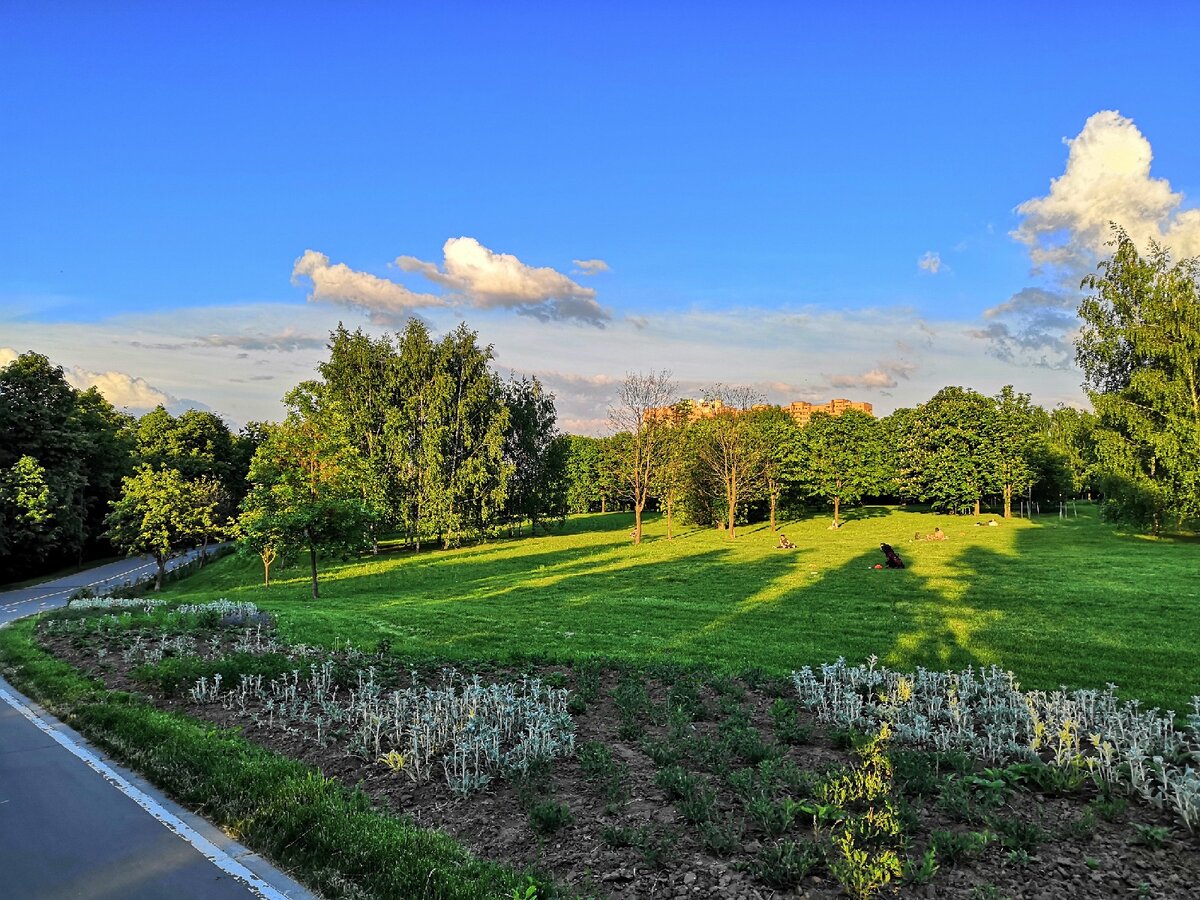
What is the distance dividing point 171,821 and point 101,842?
47cm

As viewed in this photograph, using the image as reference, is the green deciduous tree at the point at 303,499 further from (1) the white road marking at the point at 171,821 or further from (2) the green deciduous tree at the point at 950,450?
(2) the green deciduous tree at the point at 950,450

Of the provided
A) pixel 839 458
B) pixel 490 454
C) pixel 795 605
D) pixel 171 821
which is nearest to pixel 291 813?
pixel 171 821

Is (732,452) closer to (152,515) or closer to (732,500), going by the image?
(732,500)

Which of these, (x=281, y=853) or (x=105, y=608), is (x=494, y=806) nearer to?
(x=281, y=853)

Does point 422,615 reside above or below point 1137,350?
below

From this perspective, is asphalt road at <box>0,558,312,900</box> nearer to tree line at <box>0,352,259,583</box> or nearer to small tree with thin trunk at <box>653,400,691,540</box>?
tree line at <box>0,352,259,583</box>

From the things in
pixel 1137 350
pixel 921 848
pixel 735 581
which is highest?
pixel 1137 350

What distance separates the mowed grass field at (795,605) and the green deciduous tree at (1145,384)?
9.12 feet

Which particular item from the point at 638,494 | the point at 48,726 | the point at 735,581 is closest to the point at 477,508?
the point at 638,494

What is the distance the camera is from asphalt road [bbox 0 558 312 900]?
4434 mm

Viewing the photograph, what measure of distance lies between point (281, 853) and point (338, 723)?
2.97m

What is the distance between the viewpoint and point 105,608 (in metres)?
18.9

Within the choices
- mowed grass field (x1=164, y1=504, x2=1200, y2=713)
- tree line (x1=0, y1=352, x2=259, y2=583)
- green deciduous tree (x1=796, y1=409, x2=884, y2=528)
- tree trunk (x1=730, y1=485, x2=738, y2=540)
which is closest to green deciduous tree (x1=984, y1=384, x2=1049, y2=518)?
green deciduous tree (x1=796, y1=409, x2=884, y2=528)

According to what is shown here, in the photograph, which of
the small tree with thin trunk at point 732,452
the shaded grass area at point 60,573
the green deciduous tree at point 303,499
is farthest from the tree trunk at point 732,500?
the shaded grass area at point 60,573
